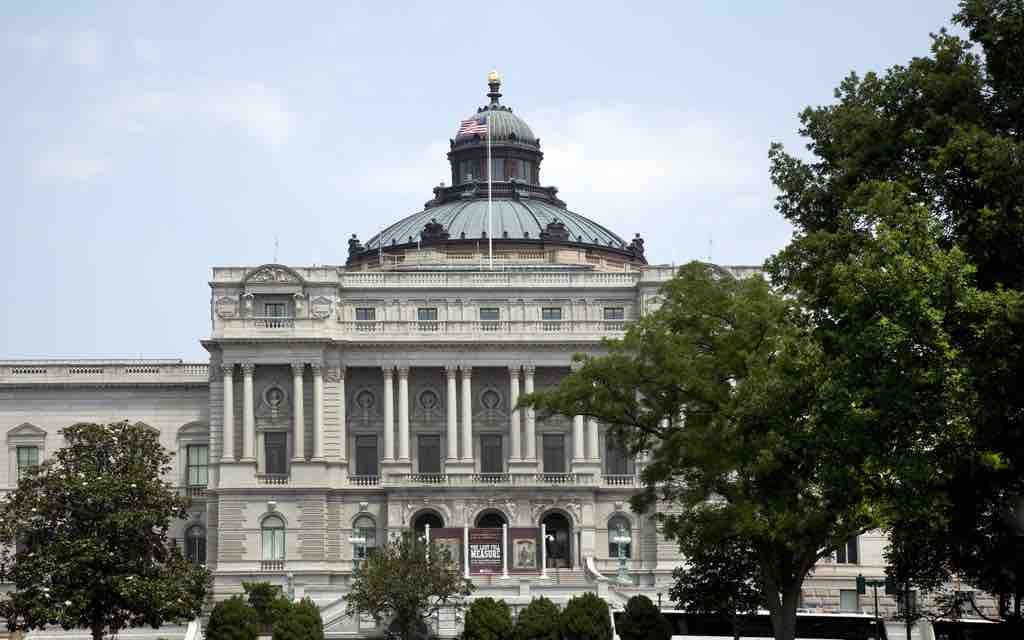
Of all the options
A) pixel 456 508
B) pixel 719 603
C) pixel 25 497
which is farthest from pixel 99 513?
pixel 456 508

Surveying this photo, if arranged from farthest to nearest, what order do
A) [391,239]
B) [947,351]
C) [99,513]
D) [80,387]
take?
[391,239] → [80,387] → [99,513] → [947,351]

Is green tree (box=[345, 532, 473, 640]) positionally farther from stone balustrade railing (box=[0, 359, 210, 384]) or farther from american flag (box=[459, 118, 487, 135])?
american flag (box=[459, 118, 487, 135])

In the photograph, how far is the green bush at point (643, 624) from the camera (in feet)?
237

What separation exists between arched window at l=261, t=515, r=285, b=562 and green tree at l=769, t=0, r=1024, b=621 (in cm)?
5598

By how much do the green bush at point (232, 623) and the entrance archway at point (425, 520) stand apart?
99.9ft

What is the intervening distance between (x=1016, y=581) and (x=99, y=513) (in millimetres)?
38292

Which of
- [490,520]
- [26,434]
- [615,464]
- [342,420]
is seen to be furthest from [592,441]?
[26,434]

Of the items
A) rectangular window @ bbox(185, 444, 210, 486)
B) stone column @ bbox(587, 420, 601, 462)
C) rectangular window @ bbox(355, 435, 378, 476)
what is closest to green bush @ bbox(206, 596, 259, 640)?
rectangular window @ bbox(355, 435, 378, 476)

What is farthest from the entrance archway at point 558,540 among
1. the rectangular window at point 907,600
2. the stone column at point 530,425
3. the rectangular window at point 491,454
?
the rectangular window at point 907,600

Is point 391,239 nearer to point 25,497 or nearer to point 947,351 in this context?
point 25,497

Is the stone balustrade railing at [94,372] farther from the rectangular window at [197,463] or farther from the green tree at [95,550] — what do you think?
the green tree at [95,550]

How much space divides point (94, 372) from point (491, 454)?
24.2m

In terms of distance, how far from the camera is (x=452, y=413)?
109062mm

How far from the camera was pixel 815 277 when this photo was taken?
51.3 metres
